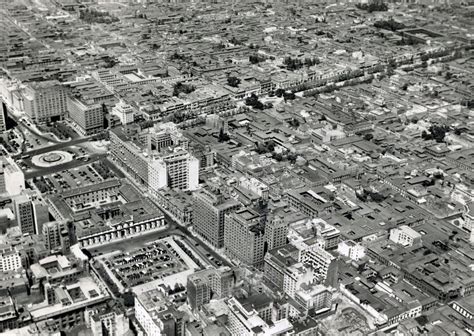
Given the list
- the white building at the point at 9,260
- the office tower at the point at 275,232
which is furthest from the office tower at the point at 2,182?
the office tower at the point at 275,232

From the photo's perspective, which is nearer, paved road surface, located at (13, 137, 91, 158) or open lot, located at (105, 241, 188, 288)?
open lot, located at (105, 241, 188, 288)

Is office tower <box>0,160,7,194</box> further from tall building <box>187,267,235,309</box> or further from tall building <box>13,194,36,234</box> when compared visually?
tall building <box>187,267,235,309</box>

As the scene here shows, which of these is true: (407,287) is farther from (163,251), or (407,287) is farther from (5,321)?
(5,321)

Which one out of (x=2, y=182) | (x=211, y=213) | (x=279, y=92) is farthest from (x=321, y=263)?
(x=279, y=92)

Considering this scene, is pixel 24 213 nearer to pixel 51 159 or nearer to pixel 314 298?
pixel 51 159

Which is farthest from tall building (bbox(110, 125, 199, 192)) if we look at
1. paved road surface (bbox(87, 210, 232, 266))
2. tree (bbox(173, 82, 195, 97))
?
tree (bbox(173, 82, 195, 97))
